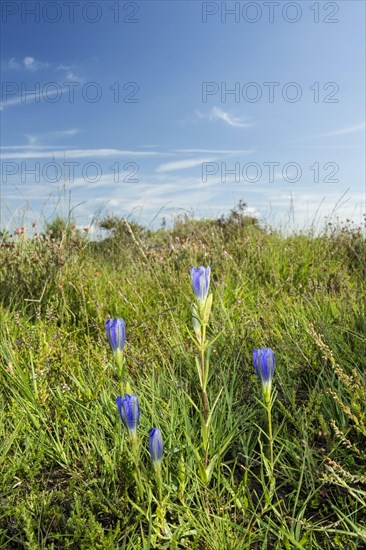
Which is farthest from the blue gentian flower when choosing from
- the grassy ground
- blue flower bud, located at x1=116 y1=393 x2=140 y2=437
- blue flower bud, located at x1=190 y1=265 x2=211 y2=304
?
blue flower bud, located at x1=116 y1=393 x2=140 y2=437

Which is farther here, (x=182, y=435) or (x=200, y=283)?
(x=182, y=435)

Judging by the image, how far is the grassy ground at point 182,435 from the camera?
1822 mm

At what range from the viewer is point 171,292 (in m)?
4.57

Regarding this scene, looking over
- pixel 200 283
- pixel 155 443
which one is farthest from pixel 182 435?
pixel 200 283

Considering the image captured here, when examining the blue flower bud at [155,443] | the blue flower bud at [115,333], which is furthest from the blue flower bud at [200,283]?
the blue flower bud at [155,443]

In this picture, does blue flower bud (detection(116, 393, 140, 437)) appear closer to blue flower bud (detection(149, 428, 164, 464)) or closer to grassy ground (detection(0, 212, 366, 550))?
blue flower bud (detection(149, 428, 164, 464))

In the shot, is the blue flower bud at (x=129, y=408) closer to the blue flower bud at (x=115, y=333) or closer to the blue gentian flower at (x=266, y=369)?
the blue flower bud at (x=115, y=333)

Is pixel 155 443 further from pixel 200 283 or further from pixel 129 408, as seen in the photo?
pixel 200 283

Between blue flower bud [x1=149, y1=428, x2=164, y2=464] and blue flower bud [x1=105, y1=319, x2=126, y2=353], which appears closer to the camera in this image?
blue flower bud [x1=149, y1=428, x2=164, y2=464]

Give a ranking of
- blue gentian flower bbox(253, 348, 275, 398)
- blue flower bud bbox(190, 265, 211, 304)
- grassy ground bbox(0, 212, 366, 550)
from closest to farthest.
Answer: blue flower bud bbox(190, 265, 211, 304) → blue gentian flower bbox(253, 348, 275, 398) → grassy ground bbox(0, 212, 366, 550)

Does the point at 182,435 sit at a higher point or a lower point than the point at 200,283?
lower

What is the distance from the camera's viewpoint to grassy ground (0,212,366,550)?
1.82m

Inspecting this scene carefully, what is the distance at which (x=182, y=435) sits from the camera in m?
2.28

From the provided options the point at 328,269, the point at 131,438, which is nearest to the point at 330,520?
the point at 131,438
